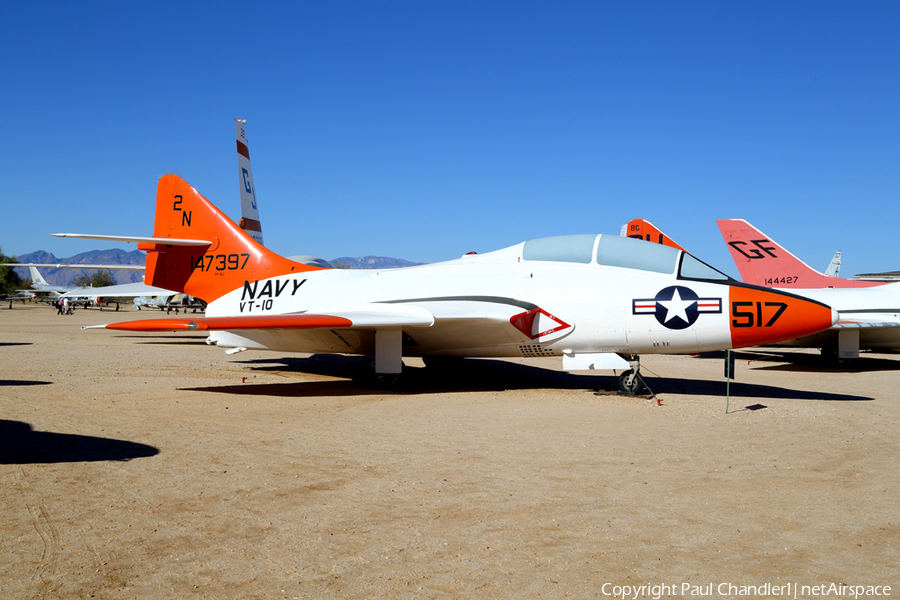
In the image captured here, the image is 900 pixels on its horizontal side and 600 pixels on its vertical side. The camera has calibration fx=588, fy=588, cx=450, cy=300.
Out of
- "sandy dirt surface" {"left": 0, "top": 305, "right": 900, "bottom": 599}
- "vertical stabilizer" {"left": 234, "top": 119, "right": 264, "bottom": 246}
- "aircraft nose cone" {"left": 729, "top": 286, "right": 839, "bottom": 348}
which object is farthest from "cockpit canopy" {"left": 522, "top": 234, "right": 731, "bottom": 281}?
"vertical stabilizer" {"left": 234, "top": 119, "right": 264, "bottom": 246}

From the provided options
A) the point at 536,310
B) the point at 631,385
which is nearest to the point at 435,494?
the point at 536,310

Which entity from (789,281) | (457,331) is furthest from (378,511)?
(789,281)

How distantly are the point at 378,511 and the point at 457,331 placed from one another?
21.7ft

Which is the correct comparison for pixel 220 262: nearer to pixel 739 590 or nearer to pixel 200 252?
pixel 200 252

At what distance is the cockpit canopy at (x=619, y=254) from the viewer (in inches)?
398

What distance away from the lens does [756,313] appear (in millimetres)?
9453

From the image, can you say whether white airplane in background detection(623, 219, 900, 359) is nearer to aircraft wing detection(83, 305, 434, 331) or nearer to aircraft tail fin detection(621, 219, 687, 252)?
aircraft tail fin detection(621, 219, 687, 252)

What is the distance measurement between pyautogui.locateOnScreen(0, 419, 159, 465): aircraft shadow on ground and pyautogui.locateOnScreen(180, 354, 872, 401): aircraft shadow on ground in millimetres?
3894

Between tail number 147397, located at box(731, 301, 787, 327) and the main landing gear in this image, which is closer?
tail number 147397, located at box(731, 301, 787, 327)

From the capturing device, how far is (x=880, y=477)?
18.2ft

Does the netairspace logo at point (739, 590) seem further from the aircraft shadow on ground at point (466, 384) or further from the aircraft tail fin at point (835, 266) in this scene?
the aircraft tail fin at point (835, 266)

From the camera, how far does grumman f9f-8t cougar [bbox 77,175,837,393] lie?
965cm

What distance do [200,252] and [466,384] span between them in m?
7.24

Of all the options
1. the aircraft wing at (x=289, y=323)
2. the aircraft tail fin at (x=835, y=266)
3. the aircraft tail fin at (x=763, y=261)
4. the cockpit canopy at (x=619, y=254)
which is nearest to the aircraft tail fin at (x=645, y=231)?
the aircraft tail fin at (x=763, y=261)
